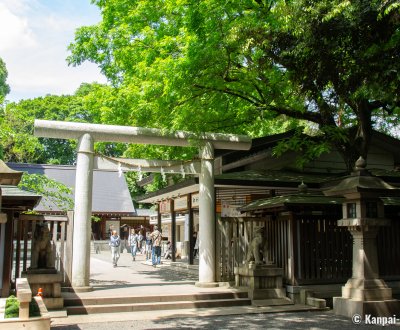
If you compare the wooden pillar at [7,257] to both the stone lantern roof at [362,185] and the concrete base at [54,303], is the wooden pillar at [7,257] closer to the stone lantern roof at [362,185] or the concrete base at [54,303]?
the concrete base at [54,303]

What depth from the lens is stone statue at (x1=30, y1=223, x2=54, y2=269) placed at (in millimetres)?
11219

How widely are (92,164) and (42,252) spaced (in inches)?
110

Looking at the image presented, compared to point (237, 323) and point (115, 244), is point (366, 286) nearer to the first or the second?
point (237, 323)

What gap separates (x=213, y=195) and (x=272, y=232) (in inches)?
81.2

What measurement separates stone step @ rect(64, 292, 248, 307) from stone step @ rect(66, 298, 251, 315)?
0.36ft

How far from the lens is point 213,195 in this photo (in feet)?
45.1

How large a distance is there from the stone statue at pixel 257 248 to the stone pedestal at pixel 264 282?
188 millimetres

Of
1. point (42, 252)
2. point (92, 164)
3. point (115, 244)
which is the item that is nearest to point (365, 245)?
point (92, 164)

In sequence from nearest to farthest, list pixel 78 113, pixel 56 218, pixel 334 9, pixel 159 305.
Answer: pixel 334 9 < pixel 159 305 < pixel 56 218 < pixel 78 113

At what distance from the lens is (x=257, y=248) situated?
41.6 ft

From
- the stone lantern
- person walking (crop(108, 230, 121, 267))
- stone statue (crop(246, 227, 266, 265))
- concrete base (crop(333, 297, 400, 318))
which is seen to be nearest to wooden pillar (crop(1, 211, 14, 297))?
stone statue (crop(246, 227, 266, 265))

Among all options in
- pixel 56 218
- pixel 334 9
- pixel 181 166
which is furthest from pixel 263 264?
pixel 334 9

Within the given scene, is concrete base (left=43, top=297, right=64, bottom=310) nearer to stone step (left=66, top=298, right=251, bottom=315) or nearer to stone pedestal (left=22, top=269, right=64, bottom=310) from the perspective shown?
stone pedestal (left=22, top=269, right=64, bottom=310)

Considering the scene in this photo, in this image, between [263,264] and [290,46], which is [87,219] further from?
[290,46]
